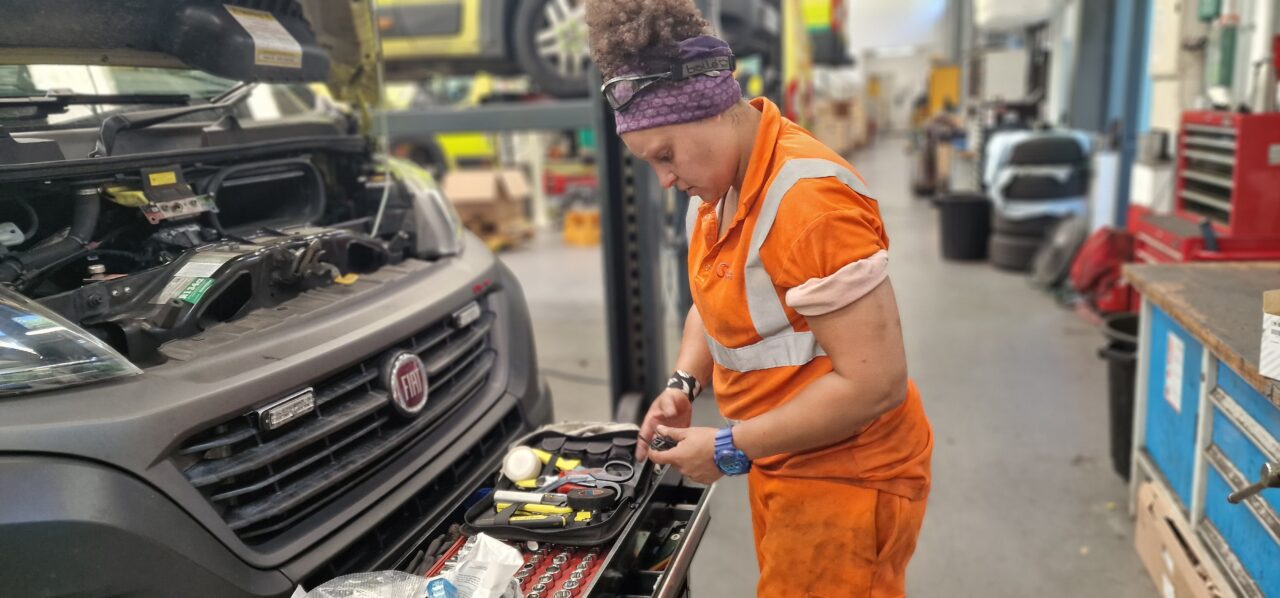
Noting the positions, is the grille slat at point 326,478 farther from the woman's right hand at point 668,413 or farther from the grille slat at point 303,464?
the woman's right hand at point 668,413

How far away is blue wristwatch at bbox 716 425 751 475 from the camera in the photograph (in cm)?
126

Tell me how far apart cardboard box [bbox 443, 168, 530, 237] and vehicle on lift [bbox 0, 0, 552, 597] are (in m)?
5.26

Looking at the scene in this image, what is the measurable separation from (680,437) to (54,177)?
117 centimetres

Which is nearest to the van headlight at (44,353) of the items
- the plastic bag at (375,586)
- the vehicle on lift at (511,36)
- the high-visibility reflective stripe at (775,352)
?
the plastic bag at (375,586)

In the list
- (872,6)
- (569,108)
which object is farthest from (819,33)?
(569,108)

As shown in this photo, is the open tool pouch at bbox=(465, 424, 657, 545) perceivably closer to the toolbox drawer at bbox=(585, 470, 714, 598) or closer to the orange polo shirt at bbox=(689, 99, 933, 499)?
the toolbox drawer at bbox=(585, 470, 714, 598)

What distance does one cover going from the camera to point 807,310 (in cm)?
113

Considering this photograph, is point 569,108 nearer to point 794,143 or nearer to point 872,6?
point 794,143

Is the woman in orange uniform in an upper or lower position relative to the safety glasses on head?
lower

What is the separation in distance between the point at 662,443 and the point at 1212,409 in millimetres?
1392

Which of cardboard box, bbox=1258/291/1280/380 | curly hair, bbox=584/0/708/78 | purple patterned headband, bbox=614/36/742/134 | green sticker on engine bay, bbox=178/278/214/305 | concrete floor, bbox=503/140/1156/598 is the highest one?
curly hair, bbox=584/0/708/78

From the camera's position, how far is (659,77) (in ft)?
3.86

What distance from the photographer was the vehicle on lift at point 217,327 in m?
1.13

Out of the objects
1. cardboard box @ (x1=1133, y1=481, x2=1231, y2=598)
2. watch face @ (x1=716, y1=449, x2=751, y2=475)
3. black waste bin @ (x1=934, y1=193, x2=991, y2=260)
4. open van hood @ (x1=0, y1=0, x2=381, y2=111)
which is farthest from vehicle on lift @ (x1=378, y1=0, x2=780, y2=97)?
watch face @ (x1=716, y1=449, x2=751, y2=475)
